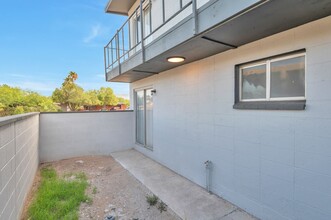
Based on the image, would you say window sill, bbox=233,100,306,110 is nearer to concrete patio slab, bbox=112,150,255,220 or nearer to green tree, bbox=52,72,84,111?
concrete patio slab, bbox=112,150,255,220

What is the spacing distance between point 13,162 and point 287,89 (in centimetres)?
407

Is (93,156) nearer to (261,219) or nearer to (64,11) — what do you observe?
(261,219)

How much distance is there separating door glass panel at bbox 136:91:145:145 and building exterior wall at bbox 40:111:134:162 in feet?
1.35

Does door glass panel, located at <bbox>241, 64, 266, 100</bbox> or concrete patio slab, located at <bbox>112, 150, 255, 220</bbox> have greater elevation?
door glass panel, located at <bbox>241, 64, 266, 100</bbox>

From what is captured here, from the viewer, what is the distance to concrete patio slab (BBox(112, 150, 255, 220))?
122 inches

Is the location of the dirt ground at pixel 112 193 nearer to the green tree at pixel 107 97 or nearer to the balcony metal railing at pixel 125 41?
the balcony metal railing at pixel 125 41

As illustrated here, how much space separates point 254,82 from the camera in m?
3.19

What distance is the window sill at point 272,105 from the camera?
245 cm

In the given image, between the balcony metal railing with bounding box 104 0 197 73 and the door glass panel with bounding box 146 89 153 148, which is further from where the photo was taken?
the door glass panel with bounding box 146 89 153 148

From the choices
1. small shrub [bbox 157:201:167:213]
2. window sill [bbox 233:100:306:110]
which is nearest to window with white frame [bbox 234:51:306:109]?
window sill [bbox 233:100:306:110]

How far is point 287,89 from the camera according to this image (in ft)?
8.87

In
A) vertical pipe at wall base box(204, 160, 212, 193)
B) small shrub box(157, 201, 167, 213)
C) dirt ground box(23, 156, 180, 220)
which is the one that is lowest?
dirt ground box(23, 156, 180, 220)

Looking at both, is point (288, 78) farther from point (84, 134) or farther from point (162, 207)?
point (84, 134)

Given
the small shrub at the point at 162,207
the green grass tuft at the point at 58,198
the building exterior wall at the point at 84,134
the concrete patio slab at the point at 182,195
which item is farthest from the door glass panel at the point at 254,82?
the building exterior wall at the point at 84,134
